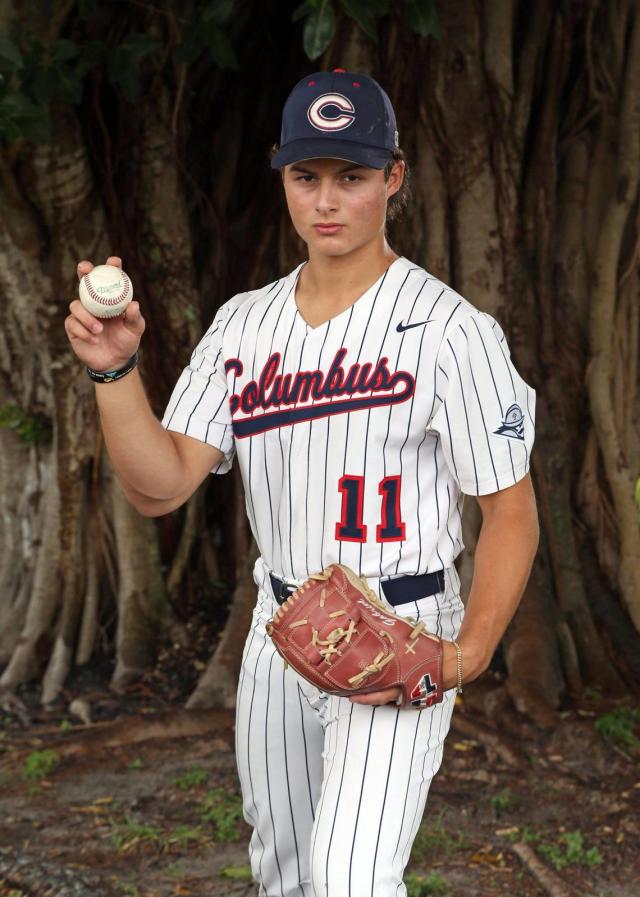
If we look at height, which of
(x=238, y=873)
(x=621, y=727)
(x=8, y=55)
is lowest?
(x=238, y=873)

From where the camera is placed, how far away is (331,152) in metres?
2.26

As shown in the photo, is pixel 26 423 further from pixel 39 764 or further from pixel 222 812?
pixel 222 812

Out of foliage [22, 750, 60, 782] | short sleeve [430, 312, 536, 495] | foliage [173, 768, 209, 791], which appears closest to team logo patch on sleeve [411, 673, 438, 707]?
short sleeve [430, 312, 536, 495]

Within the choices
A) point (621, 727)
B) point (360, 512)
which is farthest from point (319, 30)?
point (621, 727)

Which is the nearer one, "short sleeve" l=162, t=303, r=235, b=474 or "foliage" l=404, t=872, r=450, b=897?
"short sleeve" l=162, t=303, r=235, b=474

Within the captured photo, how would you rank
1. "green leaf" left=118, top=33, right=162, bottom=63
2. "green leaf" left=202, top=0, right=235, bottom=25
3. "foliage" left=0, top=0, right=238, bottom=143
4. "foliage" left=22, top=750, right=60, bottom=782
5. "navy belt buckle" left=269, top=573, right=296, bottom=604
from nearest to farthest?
"navy belt buckle" left=269, top=573, right=296, bottom=604
"green leaf" left=202, top=0, right=235, bottom=25
"foliage" left=0, top=0, right=238, bottom=143
"green leaf" left=118, top=33, right=162, bottom=63
"foliage" left=22, top=750, right=60, bottom=782

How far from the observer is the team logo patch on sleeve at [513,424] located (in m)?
2.26

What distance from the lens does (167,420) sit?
2516 mm

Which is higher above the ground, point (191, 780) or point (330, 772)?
point (330, 772)

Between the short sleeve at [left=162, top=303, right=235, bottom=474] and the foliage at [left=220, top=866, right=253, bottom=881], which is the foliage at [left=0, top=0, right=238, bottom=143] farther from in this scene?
the foliage at [left=220, top=866, right=253, bottom=881]

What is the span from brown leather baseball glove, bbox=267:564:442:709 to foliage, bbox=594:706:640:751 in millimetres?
2359

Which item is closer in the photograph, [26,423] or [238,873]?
[238,873]

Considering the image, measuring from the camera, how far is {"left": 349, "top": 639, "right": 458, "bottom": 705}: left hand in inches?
84.4

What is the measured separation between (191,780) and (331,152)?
8.50 ft
